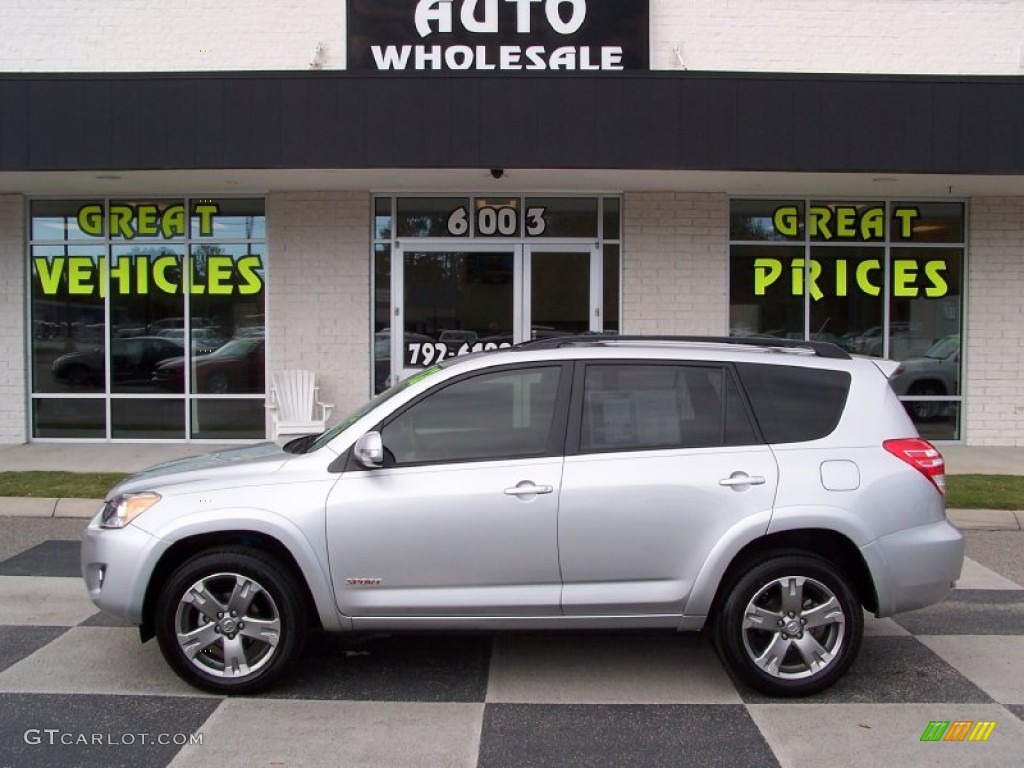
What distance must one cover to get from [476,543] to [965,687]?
8.83ft

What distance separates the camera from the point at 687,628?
4.49 meters

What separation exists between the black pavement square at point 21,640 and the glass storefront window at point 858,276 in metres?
9.45

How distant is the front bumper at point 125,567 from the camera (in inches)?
173

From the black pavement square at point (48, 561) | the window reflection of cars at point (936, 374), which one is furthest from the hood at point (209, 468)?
the window reflection of cars at point (936, 374)

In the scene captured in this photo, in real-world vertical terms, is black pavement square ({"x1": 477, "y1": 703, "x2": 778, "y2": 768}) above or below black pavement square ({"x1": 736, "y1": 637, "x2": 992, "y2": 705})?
above

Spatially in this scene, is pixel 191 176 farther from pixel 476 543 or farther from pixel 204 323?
pixel 476 543

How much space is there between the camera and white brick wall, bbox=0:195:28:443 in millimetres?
12406

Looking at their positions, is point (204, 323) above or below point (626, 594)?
above

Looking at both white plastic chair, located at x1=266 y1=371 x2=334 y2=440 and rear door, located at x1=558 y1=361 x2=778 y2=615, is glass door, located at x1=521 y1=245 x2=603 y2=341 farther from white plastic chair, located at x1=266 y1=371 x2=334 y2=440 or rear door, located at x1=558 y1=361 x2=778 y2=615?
rear door, located at x1=558 y1=361 x2=778 y2=615

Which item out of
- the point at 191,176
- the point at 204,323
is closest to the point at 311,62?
the point at 191,176

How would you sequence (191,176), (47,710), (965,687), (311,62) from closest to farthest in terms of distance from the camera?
(47,710) < (965,687) < (191,176) < (311,62)

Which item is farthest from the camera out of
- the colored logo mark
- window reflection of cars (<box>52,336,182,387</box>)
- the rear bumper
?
window reflection of cars (<box>52,336,182,387</box>)

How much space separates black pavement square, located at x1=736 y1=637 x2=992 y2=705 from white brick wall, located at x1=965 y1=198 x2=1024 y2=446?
8.37 meters

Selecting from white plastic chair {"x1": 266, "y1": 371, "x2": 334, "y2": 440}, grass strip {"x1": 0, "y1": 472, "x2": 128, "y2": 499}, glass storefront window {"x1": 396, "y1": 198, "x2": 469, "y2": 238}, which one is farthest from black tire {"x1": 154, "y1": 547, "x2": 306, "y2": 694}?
glass storefront window {"x1": 396, "y1": 198, "x2": 469, "y2": 238}
